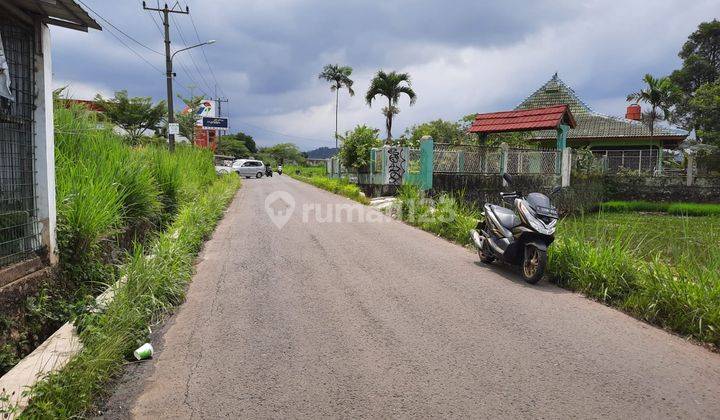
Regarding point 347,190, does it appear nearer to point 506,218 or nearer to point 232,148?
point 506,218

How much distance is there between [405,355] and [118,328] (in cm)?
232

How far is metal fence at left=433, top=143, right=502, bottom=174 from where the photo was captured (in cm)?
1667

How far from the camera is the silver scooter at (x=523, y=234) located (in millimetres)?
6070

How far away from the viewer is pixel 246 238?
9.30 meters

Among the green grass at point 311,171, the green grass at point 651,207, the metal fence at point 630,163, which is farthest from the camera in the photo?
the green grass at point 311,171

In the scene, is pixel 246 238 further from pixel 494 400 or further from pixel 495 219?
pixel 494 400

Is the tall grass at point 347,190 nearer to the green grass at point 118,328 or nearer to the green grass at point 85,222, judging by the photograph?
the green grass at point 85,222

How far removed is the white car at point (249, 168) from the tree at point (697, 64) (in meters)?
35.6

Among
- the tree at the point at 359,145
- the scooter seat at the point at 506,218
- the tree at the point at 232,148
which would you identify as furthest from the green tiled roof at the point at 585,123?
the tree at the point at 232,148

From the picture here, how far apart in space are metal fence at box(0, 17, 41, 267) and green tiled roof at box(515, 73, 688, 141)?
27.8 m

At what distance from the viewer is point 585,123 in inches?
1232

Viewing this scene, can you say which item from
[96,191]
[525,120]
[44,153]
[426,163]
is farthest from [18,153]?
[525,120]

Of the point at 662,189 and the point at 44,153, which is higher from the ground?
the point at 44,153

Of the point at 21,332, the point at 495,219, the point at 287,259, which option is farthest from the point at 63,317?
the point at 495,219
